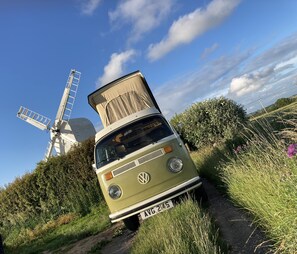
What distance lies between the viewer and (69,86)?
3962cm

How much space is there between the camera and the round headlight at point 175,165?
7445 millimetres

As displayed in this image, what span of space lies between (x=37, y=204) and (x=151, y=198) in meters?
10.7

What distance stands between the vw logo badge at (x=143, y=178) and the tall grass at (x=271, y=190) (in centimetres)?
153

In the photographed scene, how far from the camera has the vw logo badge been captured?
7464 mm

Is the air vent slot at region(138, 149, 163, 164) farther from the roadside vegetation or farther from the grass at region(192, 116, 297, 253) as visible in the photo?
the grass at region(192, 116, 297, 253)

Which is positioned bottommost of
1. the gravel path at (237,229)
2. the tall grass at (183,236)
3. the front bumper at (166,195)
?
the gravel path at (237,229)

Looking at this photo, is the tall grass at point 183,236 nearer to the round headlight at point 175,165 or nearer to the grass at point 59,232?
the round headlight at point 175,165

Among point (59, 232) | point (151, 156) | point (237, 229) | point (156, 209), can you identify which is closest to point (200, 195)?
point (156, 209)

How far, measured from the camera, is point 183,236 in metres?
4.85

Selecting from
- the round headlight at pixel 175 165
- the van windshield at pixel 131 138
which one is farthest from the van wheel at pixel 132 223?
the round headlight at pixel 175 165

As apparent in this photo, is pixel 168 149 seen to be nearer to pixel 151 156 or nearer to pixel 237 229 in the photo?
pixel 151 156

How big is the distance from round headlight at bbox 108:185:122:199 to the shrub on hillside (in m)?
9.71

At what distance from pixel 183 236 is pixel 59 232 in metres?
8.92

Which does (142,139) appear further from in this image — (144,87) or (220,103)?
(220,103)
